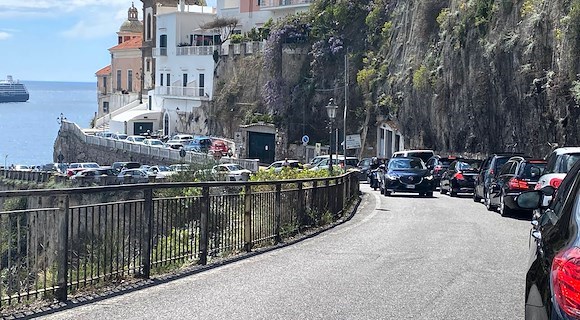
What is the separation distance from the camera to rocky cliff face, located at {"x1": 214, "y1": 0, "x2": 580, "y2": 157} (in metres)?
35.7

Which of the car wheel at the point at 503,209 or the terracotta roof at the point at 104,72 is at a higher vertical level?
the terracotta roof at the point at 104,72

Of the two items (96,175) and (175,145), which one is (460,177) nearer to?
(96,175)

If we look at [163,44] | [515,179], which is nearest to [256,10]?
[163,44]

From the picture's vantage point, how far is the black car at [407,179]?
1334 inches

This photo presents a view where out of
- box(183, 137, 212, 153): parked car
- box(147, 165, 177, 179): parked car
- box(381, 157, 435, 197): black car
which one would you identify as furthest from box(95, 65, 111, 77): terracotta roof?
box(381, 157, 435, 197): black car

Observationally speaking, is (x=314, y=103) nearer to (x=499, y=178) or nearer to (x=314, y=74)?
(x=314, y=74)

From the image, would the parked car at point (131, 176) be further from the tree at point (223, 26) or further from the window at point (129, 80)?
the window at point (129, 80)

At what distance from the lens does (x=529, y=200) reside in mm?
8242

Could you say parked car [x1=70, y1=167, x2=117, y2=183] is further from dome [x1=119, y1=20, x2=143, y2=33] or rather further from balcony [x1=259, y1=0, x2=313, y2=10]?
dome [x1=119, y1=20, x2=143, y2=33]

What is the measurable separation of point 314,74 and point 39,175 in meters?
27.8

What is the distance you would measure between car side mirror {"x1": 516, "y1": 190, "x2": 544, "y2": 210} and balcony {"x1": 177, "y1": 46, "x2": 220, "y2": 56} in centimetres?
7660

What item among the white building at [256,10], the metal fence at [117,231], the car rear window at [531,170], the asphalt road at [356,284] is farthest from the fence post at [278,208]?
the white building at [256,10]

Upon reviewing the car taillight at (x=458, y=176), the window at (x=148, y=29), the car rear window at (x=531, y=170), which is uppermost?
the window at (x=148, y=29)

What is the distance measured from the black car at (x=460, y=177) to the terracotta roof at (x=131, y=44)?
7384 cm
